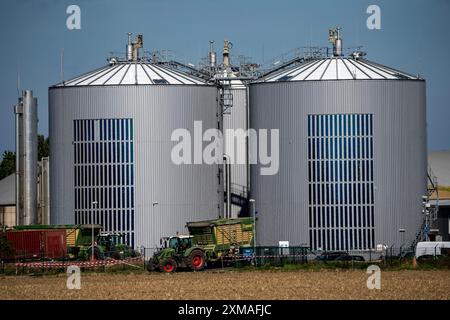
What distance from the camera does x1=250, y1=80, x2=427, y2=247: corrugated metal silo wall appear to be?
99750mm

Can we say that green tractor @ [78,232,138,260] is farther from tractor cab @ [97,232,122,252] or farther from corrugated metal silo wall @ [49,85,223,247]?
corrugated metal silo wall @ [49,85,223,247]

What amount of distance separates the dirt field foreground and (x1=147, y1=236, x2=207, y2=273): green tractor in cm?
302

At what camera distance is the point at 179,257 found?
8006 cm

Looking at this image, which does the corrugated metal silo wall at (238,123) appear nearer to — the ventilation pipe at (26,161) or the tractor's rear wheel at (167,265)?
the ventilation pipe at (26,161)

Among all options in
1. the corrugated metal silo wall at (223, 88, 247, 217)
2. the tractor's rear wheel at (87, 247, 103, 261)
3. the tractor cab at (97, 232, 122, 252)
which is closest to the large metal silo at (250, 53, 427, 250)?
the corrugated metal silo wall at (223, 88, 247, 217)

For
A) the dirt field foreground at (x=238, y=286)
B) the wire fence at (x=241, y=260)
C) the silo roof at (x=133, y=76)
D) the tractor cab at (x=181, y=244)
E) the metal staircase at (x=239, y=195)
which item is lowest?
the wire fence at (x=241, y=260)

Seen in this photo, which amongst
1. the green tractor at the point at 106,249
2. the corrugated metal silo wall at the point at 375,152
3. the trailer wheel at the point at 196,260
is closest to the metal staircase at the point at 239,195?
the corrugated metal silo wall at the point at 375,152

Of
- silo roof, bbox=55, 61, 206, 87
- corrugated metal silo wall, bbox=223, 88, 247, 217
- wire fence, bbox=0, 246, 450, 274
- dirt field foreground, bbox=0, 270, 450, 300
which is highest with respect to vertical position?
silo roof, bbox=55, 61, 206, 87

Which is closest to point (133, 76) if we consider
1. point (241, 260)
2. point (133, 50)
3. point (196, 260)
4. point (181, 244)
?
point (133, 50)

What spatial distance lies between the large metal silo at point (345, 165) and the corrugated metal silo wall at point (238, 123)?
6.87 m

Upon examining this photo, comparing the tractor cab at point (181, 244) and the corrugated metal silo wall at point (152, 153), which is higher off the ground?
the corrugated metal silo wall at point (152, 153)

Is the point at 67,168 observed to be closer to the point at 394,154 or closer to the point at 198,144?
the point at 198,144

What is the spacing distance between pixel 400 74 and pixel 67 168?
2738 cm

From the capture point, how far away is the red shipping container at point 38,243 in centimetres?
9038
